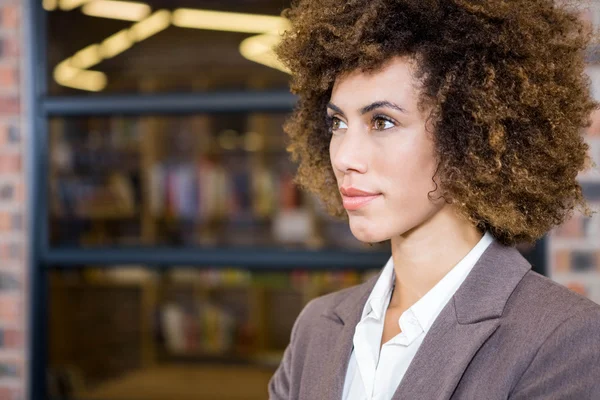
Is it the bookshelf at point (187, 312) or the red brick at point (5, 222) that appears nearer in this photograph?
the red brick at point (5, 222)

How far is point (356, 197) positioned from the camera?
1154 millimetres

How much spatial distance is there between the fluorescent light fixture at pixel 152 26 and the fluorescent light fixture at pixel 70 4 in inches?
72.7

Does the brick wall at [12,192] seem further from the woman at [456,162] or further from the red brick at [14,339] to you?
the woman at [456,162]

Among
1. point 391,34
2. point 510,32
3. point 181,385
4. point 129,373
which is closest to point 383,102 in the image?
point 391,34

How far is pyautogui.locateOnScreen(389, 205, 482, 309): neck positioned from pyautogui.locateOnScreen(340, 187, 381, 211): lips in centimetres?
11

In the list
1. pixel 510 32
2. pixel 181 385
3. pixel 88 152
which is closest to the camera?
pixel 510 32

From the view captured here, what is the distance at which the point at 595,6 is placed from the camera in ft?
5.82

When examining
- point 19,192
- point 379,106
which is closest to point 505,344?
point 379,106

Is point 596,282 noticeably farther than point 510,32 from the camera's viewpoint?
Yes

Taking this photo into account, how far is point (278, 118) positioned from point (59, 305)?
2.23m

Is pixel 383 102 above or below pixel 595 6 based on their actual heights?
below

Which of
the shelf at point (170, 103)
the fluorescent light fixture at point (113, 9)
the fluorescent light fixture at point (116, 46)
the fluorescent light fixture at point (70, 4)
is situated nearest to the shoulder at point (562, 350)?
the shelf at point (170, 103)

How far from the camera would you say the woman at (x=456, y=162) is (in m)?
1.08

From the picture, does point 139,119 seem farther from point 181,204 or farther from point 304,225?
point 304,225
